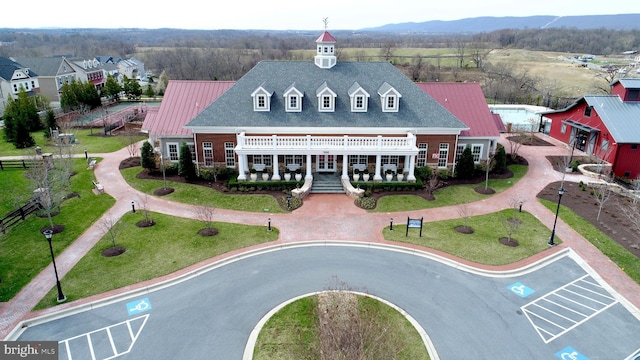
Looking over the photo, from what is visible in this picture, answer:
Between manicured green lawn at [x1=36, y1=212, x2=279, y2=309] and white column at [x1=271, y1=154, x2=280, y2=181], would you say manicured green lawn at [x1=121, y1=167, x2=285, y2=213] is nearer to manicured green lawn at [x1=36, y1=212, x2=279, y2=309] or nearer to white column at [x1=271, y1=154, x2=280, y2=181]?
white column at [x1=271, y1=154, x2=280, y2=181]

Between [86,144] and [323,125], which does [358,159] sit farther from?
[86,144]

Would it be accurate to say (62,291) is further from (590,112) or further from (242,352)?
(590,112)

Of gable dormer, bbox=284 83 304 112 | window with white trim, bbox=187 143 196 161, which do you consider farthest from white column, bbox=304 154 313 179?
window with white trim, bbox=187 143 196 161

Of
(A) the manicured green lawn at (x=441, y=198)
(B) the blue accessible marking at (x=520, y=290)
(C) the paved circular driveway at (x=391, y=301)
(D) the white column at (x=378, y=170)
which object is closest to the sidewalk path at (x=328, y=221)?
(A) the manicured green lawn at (x=441, y=198)

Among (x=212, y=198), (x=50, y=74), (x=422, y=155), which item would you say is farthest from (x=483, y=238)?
(x=50, y=74)

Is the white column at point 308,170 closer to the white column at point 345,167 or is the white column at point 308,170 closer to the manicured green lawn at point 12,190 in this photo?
the white column at point 345,167

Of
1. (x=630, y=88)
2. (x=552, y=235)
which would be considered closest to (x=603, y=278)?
(x=552, y=235)
